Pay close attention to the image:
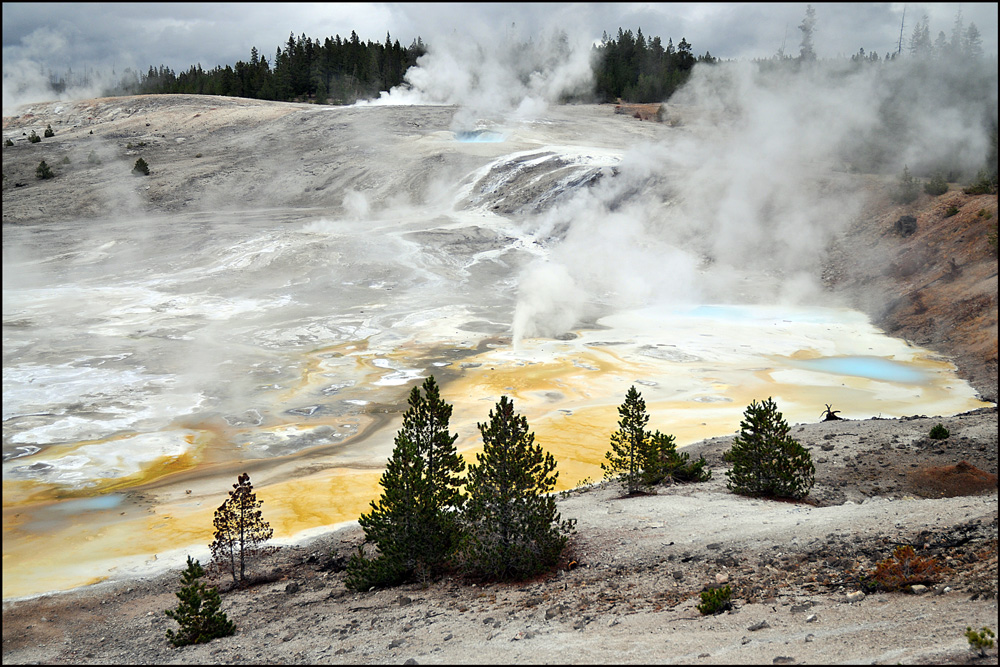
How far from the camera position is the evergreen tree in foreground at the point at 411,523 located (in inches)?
385

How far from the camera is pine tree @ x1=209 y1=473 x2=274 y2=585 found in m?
10.6

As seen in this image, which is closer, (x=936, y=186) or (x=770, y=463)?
(x=770, y=463)

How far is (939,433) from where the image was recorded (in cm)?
1300

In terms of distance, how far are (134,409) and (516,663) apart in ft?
51.0

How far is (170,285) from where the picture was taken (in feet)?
103

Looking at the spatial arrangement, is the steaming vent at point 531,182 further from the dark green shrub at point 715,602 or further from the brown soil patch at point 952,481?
the dark green shrub at point 715,602

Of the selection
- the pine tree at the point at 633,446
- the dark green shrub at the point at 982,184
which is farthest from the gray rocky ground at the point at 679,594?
the dark green shrub at the point at 982,184

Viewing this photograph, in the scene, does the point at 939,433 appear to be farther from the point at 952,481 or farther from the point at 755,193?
the point at 755,193

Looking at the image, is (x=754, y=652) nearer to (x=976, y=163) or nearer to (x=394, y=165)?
(x=976, y=163)

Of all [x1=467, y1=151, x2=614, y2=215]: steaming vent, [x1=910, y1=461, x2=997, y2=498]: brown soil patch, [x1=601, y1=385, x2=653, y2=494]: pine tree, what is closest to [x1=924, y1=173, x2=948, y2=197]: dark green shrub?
[x1=467, y1=151, x2=614, y2=215]: steaming vent

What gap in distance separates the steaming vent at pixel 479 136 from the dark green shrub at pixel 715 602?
1962 inches

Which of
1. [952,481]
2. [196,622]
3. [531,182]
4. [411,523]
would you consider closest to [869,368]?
[952,481]

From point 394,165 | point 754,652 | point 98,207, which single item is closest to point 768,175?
point 394,165

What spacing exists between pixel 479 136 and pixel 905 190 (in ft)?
104
